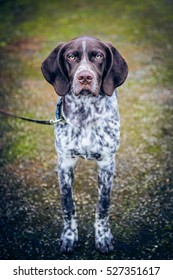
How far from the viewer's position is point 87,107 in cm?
393

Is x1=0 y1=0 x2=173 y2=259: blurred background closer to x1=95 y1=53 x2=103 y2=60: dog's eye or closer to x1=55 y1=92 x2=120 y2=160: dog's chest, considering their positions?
x1=55 y1=92 x2=120 y2=160: dog's chest

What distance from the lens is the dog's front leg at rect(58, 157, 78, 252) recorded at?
4.17 m

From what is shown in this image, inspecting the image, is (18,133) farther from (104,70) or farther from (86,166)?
(104,70)

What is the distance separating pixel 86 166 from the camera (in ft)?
17.5

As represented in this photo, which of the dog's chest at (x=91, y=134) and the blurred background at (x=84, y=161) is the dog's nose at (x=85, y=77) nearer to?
the dog's chest at (x=91, y=134)

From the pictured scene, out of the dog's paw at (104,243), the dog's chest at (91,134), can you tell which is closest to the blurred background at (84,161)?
the dog's paw at (104,243)

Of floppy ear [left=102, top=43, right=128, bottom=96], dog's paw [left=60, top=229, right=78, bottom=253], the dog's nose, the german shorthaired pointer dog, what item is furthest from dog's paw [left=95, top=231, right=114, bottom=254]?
the dog's nose

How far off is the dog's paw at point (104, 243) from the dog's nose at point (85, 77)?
1.35m

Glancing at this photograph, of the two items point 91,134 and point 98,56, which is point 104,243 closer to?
point 91,134

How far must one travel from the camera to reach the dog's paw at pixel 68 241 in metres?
4.24

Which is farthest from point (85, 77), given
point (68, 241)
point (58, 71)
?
point (68, 241)

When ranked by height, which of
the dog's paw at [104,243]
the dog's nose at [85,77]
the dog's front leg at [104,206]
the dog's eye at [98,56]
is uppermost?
the dog's eye at [98,56]
